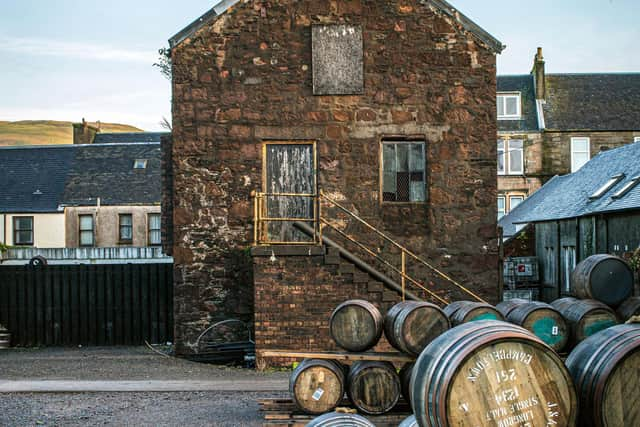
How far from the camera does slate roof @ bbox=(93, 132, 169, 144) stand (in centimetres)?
4794

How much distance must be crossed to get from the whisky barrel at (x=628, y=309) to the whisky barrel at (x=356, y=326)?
3.43m

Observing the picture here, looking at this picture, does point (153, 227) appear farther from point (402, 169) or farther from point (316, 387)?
point (316, 387)

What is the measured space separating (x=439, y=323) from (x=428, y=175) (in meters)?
6.88

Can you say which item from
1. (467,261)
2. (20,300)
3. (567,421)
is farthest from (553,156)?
(567,421)

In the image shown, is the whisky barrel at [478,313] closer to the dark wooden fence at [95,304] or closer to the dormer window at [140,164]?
the dark wooden fence at [95,304]

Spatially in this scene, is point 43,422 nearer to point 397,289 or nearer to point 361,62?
point 397,289

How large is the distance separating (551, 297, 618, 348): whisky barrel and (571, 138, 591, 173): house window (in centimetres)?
3448

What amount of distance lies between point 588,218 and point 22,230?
27.5 meters

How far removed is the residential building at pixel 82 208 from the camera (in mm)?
39031

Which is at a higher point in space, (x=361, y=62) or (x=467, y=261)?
(x=361, y=62)

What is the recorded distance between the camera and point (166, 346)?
19.0m

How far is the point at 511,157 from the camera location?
45.0 meters

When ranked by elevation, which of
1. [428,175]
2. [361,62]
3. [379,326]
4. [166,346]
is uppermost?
[361,62]

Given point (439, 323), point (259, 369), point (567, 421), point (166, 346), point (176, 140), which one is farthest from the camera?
point (166, 346)
